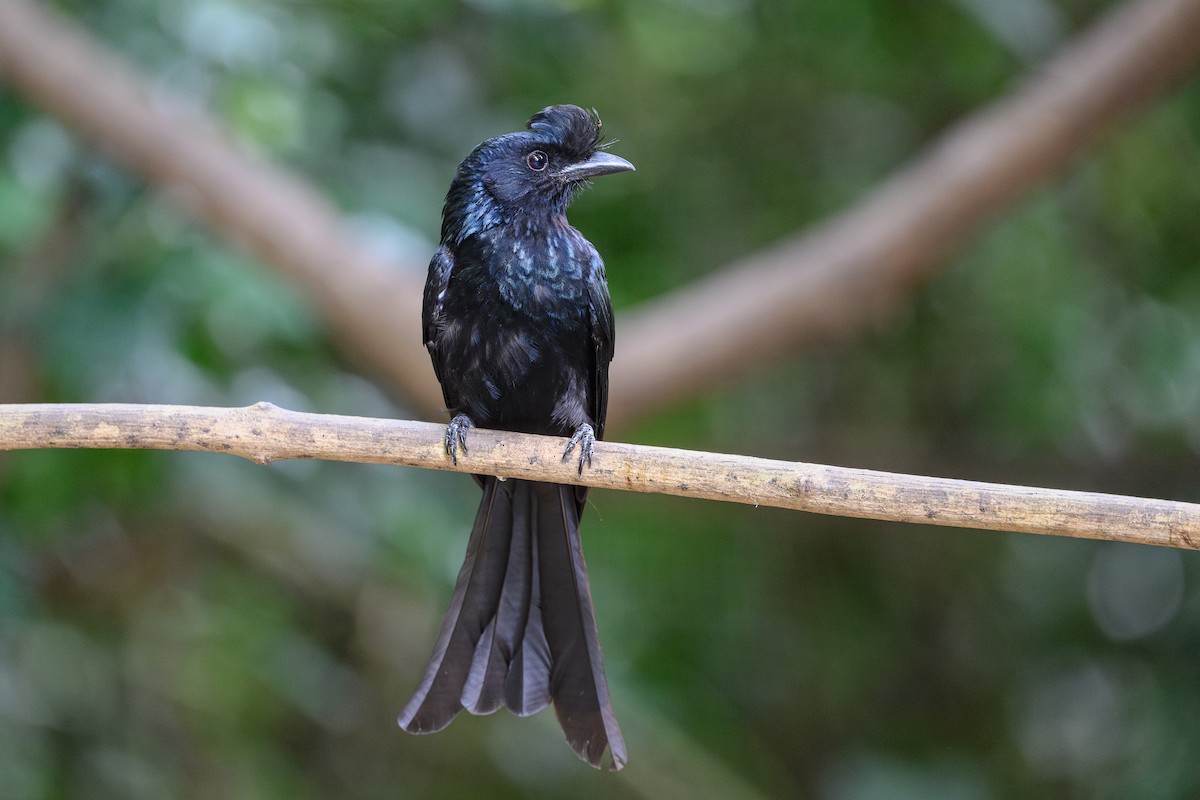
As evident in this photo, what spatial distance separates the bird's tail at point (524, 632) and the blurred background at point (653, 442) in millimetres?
1094

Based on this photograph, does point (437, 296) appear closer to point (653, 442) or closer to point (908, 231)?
point (908, 231)

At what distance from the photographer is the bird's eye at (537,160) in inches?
111

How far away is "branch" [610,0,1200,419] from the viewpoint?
3.94 meters

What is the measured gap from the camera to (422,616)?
15.0 ft

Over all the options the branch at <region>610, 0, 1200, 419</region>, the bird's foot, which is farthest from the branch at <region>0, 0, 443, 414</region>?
the bird's foot

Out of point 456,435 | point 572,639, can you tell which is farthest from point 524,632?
point 456,435

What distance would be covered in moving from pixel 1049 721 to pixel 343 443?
11.2 feet

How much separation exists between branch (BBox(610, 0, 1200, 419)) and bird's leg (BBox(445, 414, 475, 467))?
1439 millimetres

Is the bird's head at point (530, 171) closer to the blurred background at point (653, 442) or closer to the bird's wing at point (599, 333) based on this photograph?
the bird's wing at point (599, 333)

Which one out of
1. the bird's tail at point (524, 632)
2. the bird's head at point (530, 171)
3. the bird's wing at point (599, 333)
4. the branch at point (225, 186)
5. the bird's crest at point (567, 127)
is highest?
the branch at point (225, 186)

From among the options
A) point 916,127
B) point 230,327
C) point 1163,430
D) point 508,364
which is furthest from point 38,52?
point 1163,430

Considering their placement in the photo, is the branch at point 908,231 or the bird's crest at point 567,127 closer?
the bird's crest at point 567,127

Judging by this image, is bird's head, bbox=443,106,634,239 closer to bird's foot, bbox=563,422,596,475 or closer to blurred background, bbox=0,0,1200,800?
bird's foot, bbox=563,422,596,475

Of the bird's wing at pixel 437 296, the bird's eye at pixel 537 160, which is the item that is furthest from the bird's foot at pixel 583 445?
the bird's eye at pixel 537 160
